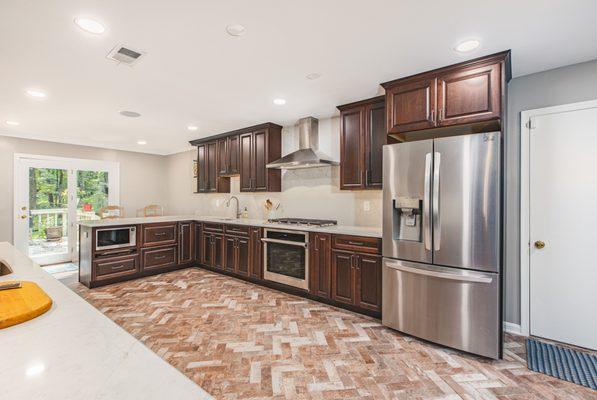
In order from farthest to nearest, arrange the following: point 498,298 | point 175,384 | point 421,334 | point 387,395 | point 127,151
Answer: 1. point 127,151
2. point 421,334
3. point 498,298
4. point 387,395
5. point 175,384

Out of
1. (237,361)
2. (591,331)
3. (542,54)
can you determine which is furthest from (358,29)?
(591,331)

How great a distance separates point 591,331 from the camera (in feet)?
8.19

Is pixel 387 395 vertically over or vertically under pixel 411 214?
under

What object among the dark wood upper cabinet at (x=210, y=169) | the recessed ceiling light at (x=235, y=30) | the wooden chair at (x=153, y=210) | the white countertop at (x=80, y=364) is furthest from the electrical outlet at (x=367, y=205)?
the wooden chair at (x=153, y=210)

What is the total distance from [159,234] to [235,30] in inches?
147

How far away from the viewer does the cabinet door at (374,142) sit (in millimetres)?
3412

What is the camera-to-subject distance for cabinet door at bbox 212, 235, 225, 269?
15.6ft

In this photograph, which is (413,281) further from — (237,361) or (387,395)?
(237,361)

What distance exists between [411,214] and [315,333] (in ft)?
4.76

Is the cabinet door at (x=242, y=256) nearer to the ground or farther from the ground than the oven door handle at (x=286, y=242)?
nearer to the ground

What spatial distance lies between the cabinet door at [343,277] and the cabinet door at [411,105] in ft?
4.81

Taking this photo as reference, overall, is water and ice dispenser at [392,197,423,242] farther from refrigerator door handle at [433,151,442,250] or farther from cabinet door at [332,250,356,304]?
cabinet door at [332,250,356,304]

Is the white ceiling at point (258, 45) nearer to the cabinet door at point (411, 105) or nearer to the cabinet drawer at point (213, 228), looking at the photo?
the cabinet door at point (411, 105)

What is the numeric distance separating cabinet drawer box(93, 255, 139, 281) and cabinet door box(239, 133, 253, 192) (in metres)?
2.02
